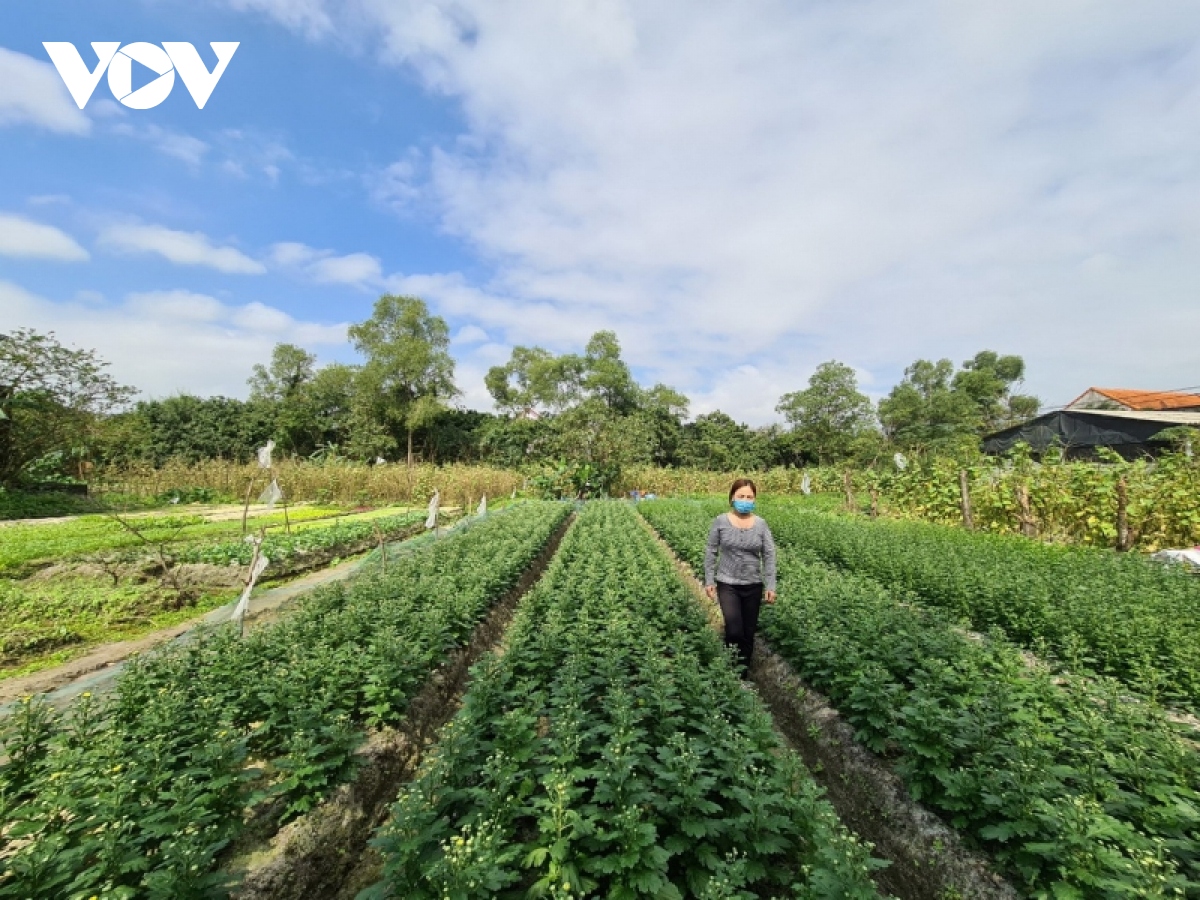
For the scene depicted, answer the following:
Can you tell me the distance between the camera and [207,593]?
8.57 m

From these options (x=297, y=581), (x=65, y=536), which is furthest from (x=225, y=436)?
(x=297, y=581)

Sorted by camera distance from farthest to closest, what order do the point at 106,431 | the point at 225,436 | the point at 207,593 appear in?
the point at 225,436
the point at 106,431
the point at 207,593

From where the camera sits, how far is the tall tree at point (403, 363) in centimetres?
3528

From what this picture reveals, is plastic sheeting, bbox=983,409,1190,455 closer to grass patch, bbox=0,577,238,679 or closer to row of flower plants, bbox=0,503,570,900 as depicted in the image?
row of flower plants, bbox=0,503,570,900

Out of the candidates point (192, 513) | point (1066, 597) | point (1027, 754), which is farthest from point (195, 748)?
point (192, 513)

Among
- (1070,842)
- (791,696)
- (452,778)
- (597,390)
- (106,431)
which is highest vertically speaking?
(597,390)

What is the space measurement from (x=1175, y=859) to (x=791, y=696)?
2.94 meters

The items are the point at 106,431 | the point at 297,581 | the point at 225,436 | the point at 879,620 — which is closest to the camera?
the point at 879,620

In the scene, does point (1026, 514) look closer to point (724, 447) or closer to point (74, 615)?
point (74, 615)

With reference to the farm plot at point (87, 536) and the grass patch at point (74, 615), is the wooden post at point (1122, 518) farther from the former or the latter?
the grass patch at point (74, 615)

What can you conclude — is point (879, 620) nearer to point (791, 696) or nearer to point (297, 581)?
point (791, 696)

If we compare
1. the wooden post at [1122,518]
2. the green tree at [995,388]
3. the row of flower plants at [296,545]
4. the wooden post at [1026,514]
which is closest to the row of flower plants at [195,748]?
the row of flower plants at [296,545]

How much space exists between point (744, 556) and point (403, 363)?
1372 inches

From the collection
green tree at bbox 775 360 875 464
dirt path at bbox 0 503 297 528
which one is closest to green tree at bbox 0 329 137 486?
dirt path at bbox 0 503 297 528
